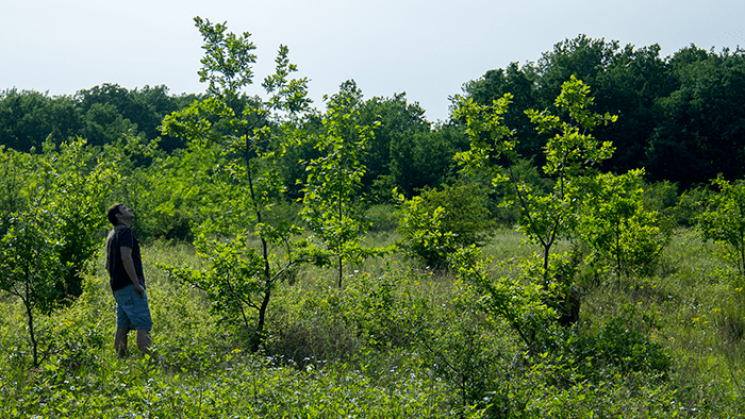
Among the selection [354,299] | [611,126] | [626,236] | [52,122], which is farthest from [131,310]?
[52,122]

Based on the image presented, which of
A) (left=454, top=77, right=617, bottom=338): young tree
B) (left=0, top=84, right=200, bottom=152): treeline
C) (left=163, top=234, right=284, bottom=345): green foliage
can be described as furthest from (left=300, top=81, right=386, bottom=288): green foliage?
(left=0, top=84, right=200, bottom=152): treeline

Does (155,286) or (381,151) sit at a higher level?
(381,151)

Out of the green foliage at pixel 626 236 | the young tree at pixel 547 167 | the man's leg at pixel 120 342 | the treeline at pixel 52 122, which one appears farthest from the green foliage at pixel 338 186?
the treeline at pixel 52 122

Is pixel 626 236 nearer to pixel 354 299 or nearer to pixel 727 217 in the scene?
pixel 727 217

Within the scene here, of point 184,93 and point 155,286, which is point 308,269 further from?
point 184,93

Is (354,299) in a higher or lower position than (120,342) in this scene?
higher

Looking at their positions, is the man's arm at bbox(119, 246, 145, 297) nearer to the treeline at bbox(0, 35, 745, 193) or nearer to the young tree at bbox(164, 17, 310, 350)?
the young tree at bbox(164, 17, 310, 350)

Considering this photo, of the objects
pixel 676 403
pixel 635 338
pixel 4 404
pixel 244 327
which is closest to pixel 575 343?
pixel 635 338

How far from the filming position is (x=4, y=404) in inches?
161

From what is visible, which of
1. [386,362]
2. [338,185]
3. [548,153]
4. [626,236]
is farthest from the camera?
[626,236]

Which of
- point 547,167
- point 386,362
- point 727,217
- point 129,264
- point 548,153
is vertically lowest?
point 386,362

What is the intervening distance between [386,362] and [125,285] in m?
2.90

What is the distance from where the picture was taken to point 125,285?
18.7 ft

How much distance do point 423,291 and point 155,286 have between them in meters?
A: 4.39
